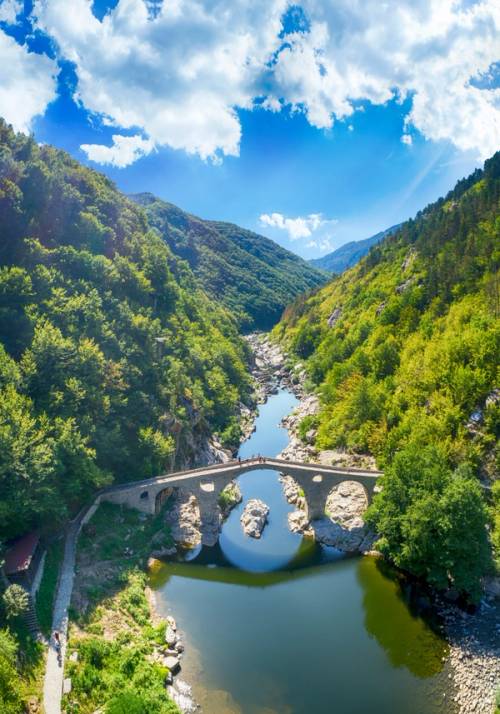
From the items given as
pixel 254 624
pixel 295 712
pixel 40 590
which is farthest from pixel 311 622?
pixel 40 590

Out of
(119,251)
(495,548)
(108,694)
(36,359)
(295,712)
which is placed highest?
(119,251)

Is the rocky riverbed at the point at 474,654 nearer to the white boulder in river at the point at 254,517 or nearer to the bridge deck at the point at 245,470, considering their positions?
the bridge deck at the point at 245,470

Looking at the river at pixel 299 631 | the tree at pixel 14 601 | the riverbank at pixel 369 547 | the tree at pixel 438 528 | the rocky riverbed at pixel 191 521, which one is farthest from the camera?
the rocky riverbed at pixel 191 521

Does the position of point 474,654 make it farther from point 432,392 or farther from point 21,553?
point 21,553

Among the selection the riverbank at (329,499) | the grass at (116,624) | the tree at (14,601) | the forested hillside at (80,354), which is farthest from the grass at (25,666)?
the riverbank at (329,499)

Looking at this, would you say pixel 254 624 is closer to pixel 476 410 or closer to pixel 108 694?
pixel 108 694

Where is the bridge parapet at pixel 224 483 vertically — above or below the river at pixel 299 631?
above

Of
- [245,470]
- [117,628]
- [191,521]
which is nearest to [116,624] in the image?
[117,628]
